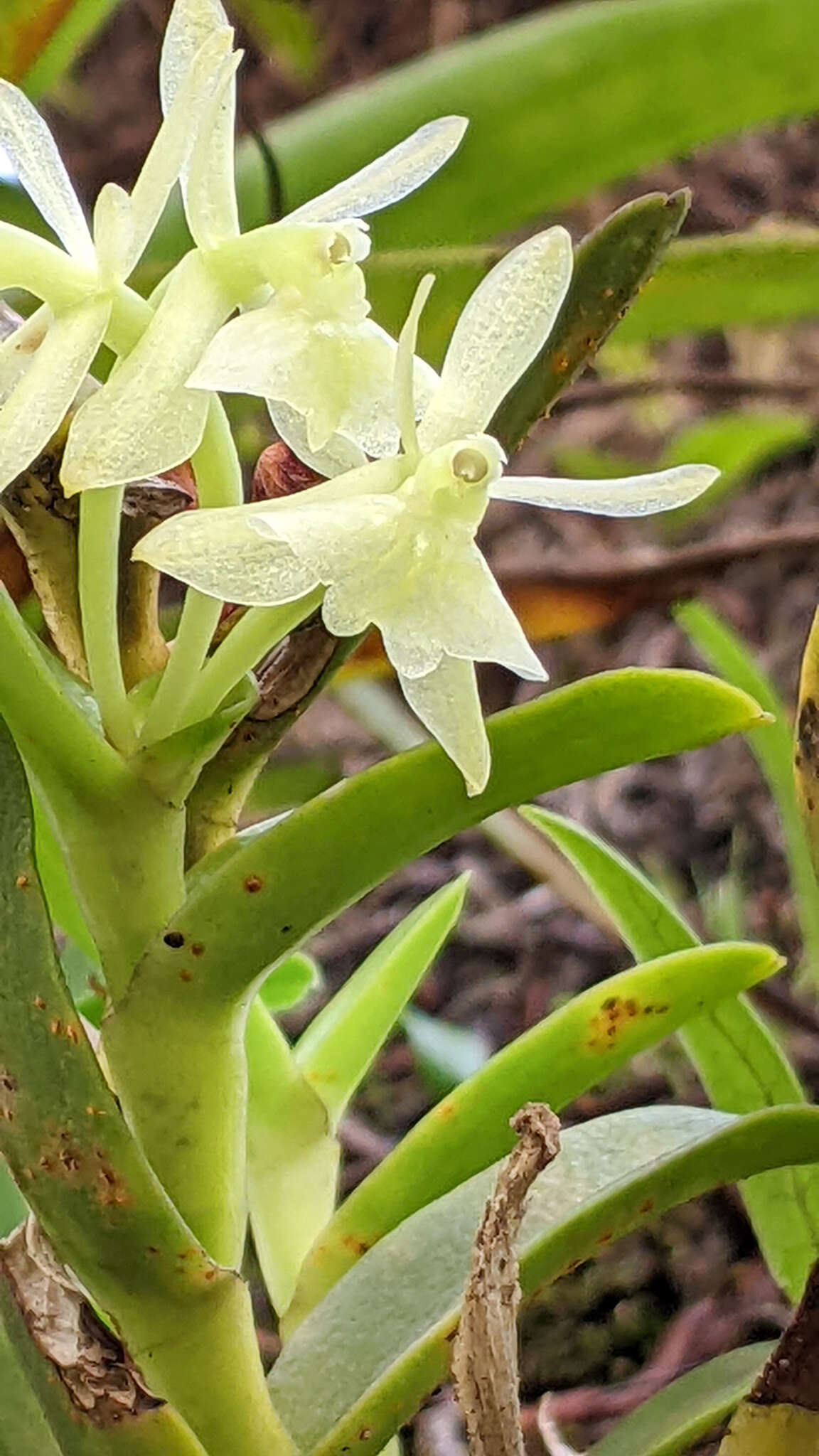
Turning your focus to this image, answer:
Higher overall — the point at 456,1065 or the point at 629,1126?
the point at 629,1126

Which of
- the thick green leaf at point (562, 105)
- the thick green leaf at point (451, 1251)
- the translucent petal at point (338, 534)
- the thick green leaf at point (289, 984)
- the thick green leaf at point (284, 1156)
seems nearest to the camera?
the translucent petal at point (338, 534)

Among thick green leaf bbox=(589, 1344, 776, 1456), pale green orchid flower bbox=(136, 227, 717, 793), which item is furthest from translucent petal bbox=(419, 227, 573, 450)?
thick green leaf bbox=(589, 1344, 776, 1456)

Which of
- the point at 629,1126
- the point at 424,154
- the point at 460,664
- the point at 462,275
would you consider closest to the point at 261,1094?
the point at 629,1126

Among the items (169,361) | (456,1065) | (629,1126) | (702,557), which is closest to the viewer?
(169,361)

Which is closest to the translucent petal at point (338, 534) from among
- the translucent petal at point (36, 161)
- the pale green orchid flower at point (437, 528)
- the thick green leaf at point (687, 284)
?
the pale green orchid flower at point (437, 528)

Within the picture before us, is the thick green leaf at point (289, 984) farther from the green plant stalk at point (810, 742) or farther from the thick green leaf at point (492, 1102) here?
the green plant stalk at point (810, 742)

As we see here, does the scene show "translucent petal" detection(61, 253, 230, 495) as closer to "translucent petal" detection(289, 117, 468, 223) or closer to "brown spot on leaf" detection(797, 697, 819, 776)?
"translucent petal" detection(289, 117, 468, 223)

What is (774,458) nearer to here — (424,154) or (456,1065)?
(456,1065)

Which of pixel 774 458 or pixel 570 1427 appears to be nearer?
pixel 570 1427
